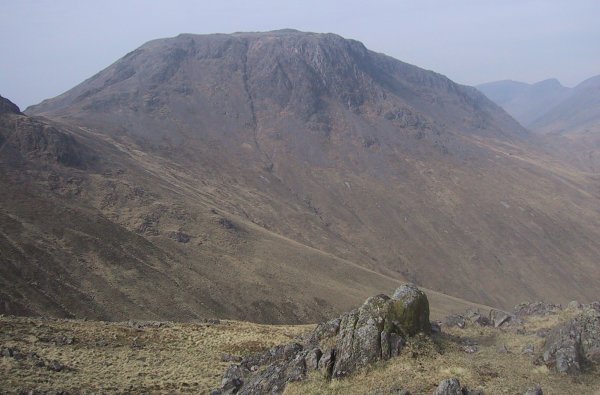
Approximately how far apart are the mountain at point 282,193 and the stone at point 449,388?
3821 centimetres

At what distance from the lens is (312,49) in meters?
172

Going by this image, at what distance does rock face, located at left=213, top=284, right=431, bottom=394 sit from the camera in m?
17.4

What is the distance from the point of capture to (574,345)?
1817cm

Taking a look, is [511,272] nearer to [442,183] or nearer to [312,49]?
[442,183]

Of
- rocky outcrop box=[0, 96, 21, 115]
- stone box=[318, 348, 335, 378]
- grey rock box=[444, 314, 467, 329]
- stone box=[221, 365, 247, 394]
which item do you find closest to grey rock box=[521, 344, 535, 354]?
grey rock box=[444, 314, 467, 329]

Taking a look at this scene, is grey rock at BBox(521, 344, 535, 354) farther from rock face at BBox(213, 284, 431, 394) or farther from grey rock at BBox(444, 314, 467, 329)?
grey rock at BBox(444, 314, 467, 329)

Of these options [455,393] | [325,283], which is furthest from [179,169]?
[455,393]

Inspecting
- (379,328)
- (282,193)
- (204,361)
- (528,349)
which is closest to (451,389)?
(379,328)

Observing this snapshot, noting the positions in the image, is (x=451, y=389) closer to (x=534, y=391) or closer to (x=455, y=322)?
(x=534, y=391)

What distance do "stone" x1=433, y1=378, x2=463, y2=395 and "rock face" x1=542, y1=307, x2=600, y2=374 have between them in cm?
555

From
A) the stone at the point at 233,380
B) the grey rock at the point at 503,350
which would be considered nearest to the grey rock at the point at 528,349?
the grey rock at the point at 503,350

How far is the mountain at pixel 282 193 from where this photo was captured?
2352 inches

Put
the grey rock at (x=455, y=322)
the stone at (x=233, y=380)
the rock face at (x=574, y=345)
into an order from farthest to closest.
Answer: the grey rock at (x=455, y=322) < the stone at (x=233, y=380) < the rock face at (x=574, y=345)

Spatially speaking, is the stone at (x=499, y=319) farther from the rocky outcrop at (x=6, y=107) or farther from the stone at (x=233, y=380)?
the rocky outcrop at (x=6, y=107)
